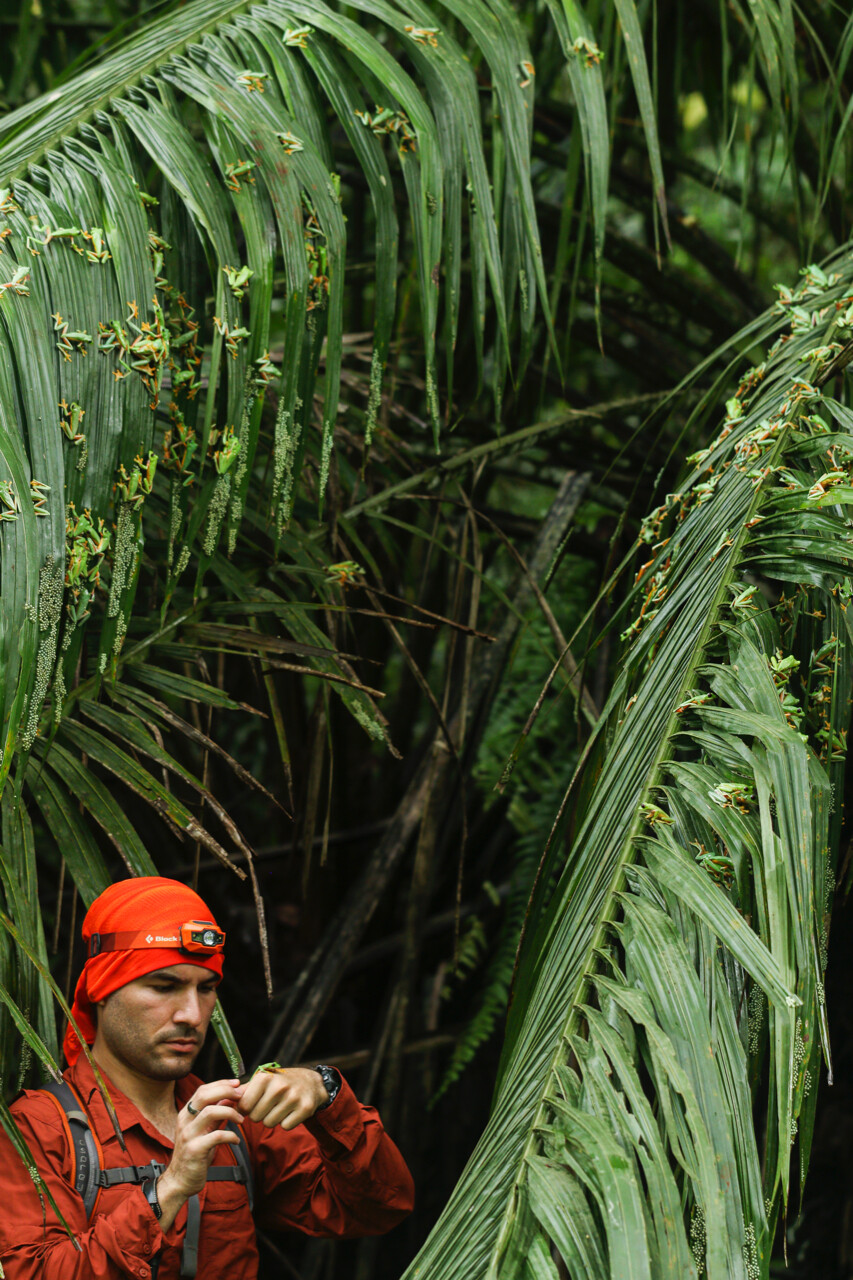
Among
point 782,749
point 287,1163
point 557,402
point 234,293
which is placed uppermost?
point 557,402

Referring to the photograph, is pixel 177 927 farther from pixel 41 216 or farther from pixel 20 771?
pixel 41 216

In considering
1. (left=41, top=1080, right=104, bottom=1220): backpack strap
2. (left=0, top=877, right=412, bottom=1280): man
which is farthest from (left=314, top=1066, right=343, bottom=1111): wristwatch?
(left=41, top=1080, right=104, bottom=1220): backpack strap

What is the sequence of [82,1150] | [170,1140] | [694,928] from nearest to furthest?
[694,928] → [82,1150] → [170,1140]

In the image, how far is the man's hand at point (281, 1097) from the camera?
1141mm

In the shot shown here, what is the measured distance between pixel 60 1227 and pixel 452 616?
1244 mm

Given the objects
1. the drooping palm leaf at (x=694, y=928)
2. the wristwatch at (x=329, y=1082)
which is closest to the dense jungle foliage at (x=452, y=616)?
the drooping palm leaf at (x=694, y=928)

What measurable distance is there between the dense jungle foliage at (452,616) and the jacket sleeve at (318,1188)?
9cm

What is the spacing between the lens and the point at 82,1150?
1.19m

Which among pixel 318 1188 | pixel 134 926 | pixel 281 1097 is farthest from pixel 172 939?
pixel 318 1188

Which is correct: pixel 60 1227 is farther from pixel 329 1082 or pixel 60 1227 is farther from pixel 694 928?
pixel 694 928

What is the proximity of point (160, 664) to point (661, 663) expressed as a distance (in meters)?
0.88

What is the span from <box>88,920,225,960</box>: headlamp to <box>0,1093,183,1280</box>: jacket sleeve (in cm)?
18

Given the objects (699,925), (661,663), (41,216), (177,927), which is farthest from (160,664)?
(699,925)

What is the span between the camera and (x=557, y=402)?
121 inches
